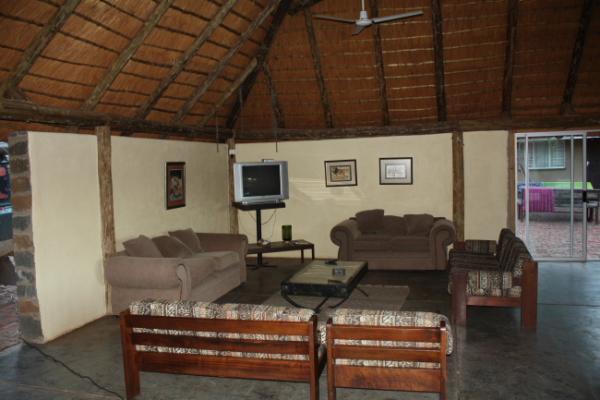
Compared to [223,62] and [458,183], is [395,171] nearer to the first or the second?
[458,183]

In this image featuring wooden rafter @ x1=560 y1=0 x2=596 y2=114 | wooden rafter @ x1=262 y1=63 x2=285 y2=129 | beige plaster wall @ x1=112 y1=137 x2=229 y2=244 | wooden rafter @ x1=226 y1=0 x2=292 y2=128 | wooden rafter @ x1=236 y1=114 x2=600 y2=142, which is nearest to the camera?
beige plaster wall @ x1=112 y1=137 x2=229 y2=244

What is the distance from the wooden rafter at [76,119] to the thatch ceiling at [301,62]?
0.48 ft

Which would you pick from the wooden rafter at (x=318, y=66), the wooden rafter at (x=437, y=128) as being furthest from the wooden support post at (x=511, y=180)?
the wooden rafter at (x=318, y=66)

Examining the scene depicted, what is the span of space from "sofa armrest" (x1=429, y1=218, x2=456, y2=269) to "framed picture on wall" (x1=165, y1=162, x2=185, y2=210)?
395 cm

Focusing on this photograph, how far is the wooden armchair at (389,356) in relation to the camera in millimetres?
3289

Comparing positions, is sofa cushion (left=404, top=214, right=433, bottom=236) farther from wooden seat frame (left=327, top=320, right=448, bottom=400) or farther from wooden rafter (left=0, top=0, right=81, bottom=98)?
wooden rafter (left=0, top=0, right=81, bottom=98)

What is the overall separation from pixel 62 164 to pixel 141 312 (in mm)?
2665

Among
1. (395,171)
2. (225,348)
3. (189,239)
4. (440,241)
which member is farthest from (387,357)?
(395,171)

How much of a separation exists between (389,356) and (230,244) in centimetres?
457

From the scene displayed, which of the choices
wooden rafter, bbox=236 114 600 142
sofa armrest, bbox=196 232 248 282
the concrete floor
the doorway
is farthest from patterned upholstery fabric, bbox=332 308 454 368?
the doorway

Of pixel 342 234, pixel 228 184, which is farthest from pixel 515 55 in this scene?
pixel 228 184

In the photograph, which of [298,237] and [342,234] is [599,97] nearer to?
[342,234]

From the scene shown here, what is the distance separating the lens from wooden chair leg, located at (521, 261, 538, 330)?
528cm

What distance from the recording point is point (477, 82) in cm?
845
